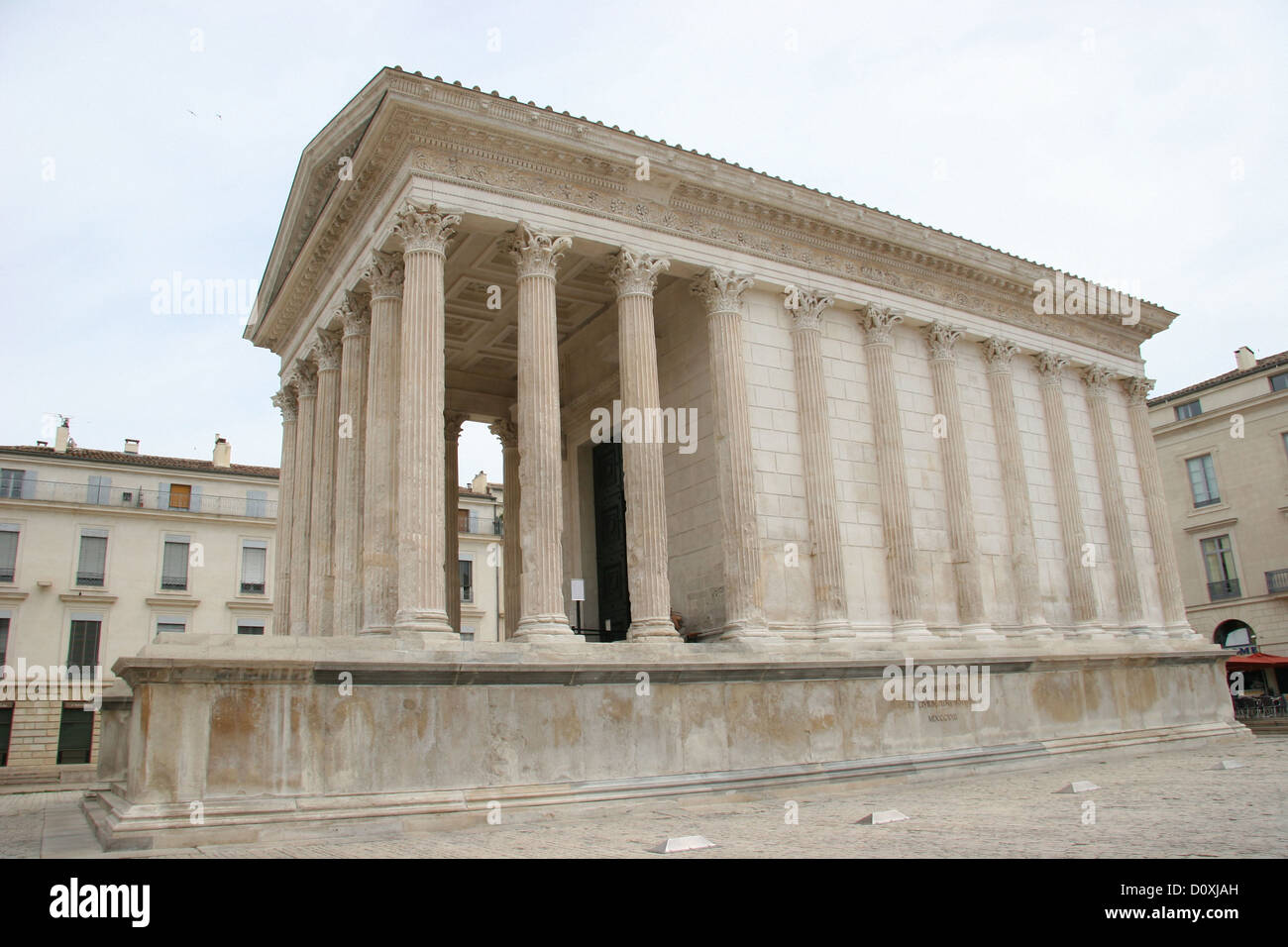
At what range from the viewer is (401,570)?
14.2m

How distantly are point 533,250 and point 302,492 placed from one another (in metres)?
8.01

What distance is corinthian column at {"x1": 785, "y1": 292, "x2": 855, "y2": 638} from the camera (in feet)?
57.2

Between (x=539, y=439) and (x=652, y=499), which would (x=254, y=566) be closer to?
(x=539, y=439)

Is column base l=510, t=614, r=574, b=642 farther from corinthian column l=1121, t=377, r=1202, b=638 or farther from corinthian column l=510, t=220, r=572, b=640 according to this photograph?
corinthian column l=1121, t=377, r=1202, b=638

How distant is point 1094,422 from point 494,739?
57.2ft

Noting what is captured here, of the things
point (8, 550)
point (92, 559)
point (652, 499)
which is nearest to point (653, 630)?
point (652, 499)

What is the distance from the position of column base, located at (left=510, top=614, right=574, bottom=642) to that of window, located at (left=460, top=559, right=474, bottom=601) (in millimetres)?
26738

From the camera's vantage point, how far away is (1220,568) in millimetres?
39469

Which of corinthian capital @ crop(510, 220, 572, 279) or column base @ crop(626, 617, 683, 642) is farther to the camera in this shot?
corinthian capital @ crop(510, 220, 572, 279)

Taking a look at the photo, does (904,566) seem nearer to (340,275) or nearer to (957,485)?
(957,485)

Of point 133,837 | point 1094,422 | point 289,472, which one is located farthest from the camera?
point 1094,422

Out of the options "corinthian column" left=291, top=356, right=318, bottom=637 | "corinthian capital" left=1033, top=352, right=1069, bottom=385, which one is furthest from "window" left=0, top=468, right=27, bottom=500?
"corinthian capital" left=1033, top=352, right=1069, bottom=385

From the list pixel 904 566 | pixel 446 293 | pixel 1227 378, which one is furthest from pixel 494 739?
pixel 1227 378

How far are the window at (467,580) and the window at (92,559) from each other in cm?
1297
